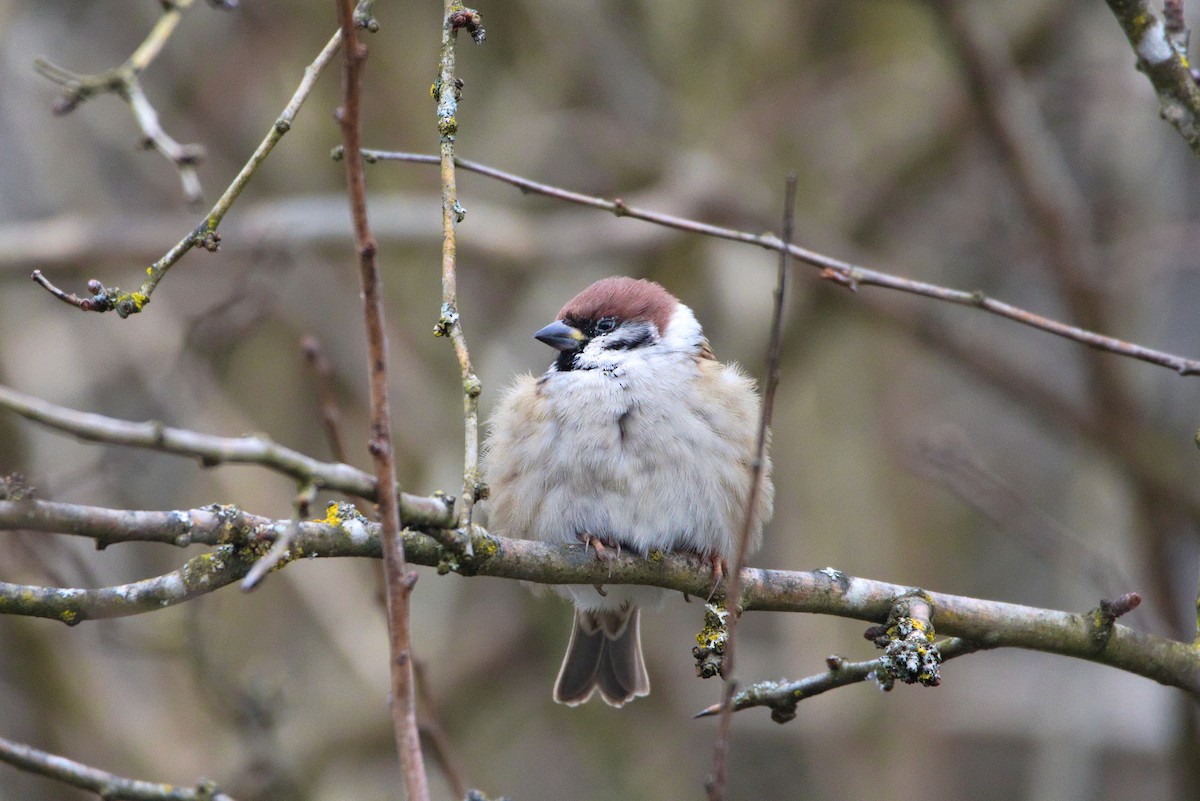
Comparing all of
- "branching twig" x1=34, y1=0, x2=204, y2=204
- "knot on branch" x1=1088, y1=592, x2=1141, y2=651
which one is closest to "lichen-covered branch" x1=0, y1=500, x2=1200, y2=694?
"knot on branch" x1=1088, y1=592, x2=1141, y2=651

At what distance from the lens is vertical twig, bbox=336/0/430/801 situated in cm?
153

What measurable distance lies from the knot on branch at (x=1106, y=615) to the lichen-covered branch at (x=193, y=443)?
1633mm

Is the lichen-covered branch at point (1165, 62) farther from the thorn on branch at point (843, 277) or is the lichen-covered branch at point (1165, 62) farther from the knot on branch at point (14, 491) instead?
the knot on branch at point (14, 491)

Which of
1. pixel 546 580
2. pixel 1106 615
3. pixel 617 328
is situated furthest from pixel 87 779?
pixel 617 328

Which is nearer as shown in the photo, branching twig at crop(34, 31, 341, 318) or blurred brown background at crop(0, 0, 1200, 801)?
branching twig at crop(34, 31, 341, 318)

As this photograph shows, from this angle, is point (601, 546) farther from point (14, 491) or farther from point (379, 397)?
point (14, 491)

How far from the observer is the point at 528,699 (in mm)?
6371

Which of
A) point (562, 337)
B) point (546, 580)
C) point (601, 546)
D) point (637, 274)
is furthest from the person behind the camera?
point (637, 274)

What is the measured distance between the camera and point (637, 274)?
6059 mm

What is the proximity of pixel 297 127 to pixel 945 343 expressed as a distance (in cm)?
374

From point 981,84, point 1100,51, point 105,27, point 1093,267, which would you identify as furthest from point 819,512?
point 105,27

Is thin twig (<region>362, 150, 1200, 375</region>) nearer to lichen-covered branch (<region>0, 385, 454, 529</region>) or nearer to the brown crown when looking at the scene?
lichen-covered branch (<region>0, 385, 454, 529</region>)

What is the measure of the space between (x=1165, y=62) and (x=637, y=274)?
145 inches

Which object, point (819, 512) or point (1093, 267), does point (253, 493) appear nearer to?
point (819, 512)
